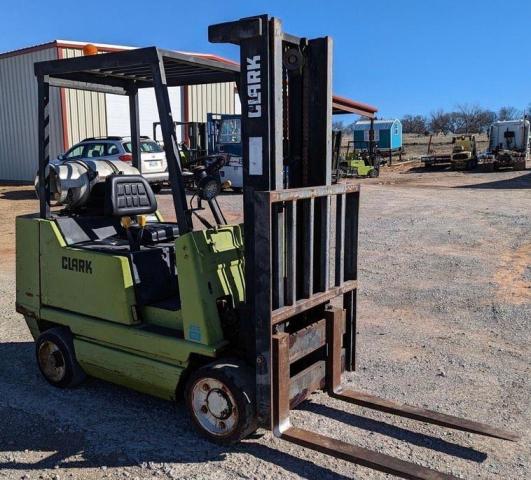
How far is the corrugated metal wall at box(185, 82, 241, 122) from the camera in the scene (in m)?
26.1

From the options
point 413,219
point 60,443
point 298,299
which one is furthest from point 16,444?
point 413,219

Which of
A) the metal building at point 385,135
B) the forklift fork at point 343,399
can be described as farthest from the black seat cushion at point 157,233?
the metal building at point 385,135

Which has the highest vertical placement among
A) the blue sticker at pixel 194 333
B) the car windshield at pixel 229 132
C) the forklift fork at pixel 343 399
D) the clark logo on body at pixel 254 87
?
the car windshield at pixel 229 132

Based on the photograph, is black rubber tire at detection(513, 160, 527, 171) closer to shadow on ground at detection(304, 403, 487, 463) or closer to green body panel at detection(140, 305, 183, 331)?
shadow on ground at detection(304, 403, 487, 463)

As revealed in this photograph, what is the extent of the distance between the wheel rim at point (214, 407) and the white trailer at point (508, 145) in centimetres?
3381

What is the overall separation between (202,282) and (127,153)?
1427cm

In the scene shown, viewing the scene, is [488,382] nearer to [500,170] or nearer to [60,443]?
[60,443]

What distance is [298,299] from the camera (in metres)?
4.13

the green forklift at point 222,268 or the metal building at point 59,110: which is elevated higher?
the metal building at point 59,110

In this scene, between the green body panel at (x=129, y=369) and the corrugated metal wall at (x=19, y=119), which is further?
the corrugated metal wall at (x=19, y=119)

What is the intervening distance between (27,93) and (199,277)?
76.6 ft

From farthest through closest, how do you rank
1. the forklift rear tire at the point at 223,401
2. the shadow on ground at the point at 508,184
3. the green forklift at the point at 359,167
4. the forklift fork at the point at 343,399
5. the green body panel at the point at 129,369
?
the green forklift at the point at 359,167 < the shadow on ground at the point at 508,184 < the green body panel at the point at 129,369 < the forklift rear tire at the point at 223,401 < the forklift fork at the point at 343,399

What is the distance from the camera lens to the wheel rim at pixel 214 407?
3.75 meters

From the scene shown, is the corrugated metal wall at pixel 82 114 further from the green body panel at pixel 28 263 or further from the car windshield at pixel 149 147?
the green body panel at pixel 28 263
